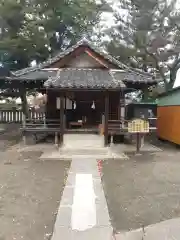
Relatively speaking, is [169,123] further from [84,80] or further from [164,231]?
[164,231]

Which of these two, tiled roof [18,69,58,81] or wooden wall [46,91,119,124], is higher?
tiled roof [18,69,58,81]

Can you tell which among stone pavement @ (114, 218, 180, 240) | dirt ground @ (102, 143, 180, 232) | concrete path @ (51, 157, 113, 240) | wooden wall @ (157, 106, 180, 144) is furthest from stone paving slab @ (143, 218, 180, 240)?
wooden wall @ (157, 106, 180, 144)

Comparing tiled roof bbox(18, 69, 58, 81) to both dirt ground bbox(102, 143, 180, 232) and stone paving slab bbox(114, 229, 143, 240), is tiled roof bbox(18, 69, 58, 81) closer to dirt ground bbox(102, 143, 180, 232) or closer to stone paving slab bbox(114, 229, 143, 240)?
dirt ground bbox(102, 143, 180, 232)

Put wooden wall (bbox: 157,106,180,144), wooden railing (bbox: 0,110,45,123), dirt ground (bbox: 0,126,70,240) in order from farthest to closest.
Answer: wooden railing (bbox: 0,110,45,123)
wooden wall (bbox: 157,106,180,144)
dirt ground (bbox: 0,126,70,240)

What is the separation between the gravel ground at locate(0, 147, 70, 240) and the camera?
5.16 meters

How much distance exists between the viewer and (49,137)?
709 inches

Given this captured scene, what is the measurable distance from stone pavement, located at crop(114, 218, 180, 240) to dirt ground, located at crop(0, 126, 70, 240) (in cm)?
111

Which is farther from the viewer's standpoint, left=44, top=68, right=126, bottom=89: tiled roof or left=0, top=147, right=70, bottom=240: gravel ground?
left=44, top=68, right=126, bottom=89: tiled roof

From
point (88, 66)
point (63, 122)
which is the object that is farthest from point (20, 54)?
point (63, 122)

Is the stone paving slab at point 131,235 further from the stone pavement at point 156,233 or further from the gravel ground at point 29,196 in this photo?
the gravel ground at point 29,196

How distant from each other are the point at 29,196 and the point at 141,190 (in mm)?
2403

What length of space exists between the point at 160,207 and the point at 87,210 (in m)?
1.41

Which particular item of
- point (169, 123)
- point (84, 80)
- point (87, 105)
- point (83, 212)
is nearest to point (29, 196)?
point (83, 212)

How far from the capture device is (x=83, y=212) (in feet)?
18.7
